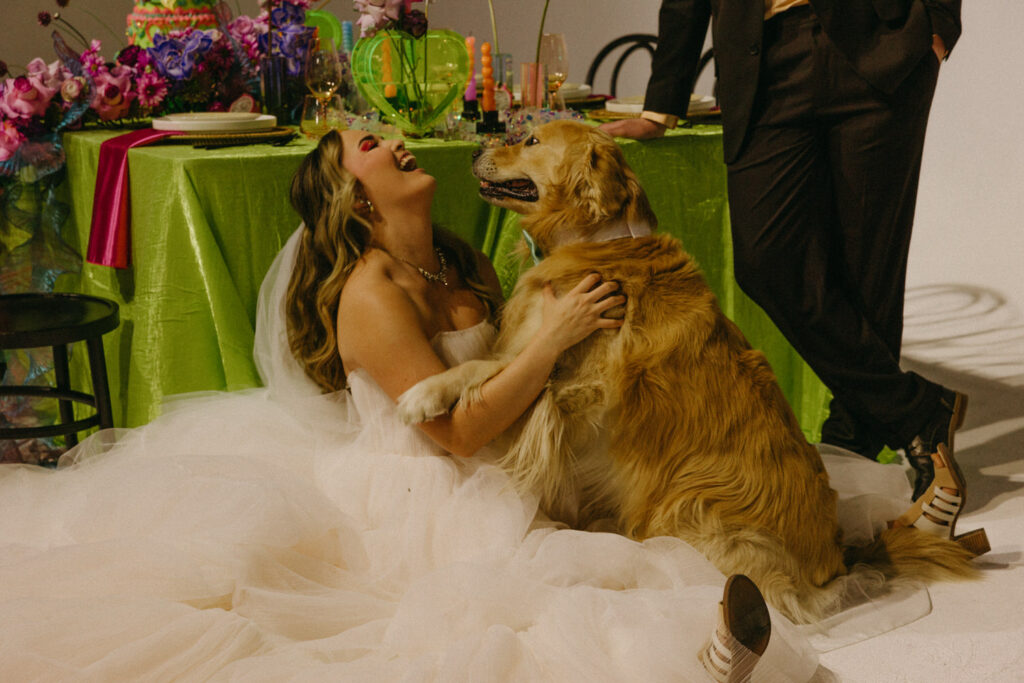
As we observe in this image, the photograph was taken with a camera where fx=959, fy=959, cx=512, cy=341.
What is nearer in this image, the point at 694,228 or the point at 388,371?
the point at 388,371

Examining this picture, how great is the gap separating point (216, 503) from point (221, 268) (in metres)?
0.67

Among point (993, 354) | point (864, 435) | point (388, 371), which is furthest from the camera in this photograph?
point (993, 354)

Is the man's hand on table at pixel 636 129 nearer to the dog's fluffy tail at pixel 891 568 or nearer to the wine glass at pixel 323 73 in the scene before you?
the wine glass at pixel 323 73

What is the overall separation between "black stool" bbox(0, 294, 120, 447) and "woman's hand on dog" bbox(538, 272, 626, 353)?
101 centimetres

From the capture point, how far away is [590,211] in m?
1.79

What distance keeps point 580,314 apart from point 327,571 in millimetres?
628

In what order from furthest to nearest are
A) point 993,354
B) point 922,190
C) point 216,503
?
point 922,190 → point 993,354 → point 216,503

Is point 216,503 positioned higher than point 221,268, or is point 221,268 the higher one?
point 221,268

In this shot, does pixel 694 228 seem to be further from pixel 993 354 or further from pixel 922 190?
pixel 922 190

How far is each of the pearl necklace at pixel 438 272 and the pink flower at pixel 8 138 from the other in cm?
118

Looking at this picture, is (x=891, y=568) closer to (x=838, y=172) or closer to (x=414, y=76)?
(x=838, y=172)

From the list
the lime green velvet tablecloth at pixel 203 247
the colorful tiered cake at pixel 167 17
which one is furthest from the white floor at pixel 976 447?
the colorful tiered cake at pixel 167 17

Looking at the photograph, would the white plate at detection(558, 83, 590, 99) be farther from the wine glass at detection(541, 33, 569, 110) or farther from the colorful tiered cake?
the colorful tiered cake

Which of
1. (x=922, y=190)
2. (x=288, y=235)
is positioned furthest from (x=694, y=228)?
(x=922, y=190)
